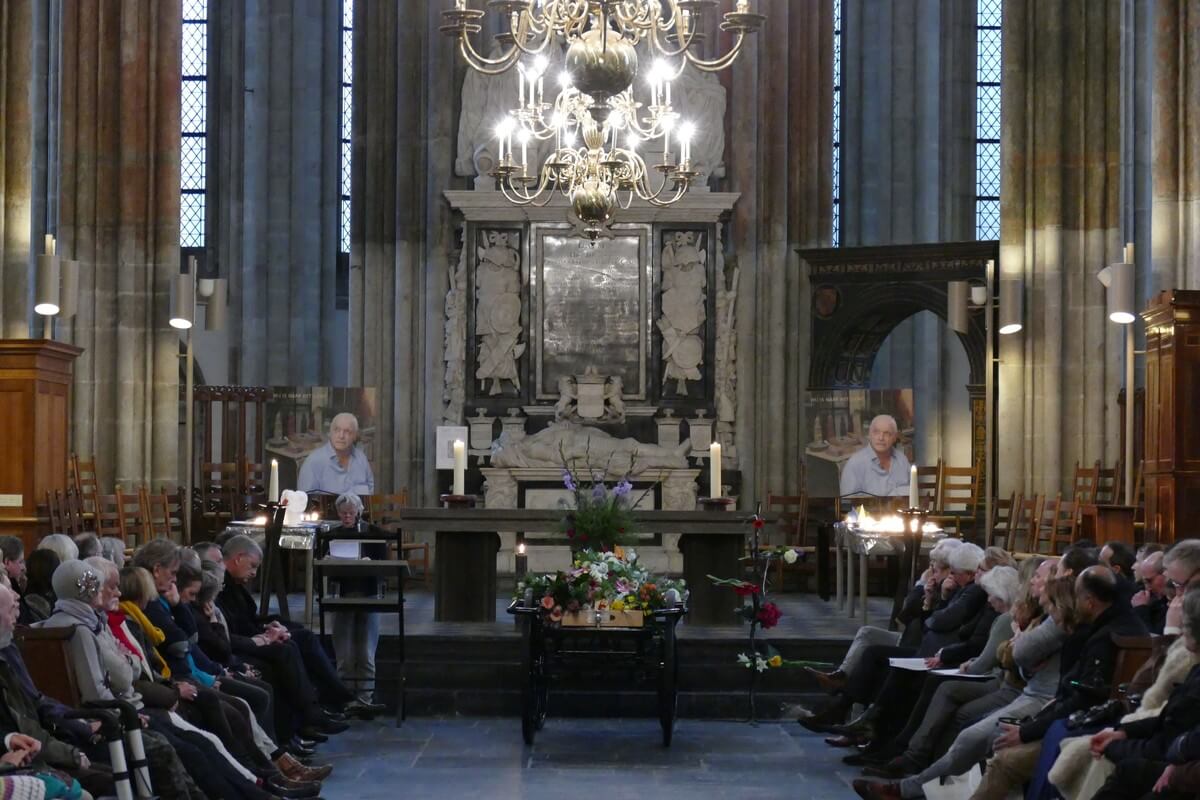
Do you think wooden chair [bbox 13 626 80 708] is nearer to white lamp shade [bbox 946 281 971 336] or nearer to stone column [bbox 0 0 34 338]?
stone column [bbox 0 0 34 338]

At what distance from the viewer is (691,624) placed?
474 inches

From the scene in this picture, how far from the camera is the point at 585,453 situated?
17.4m

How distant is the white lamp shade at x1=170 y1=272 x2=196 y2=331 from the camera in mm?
14766

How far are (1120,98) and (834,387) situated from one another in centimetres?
395

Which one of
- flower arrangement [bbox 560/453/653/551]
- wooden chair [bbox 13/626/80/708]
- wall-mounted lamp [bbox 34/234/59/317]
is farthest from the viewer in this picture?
wall-mounted lamp [bbox 34/234/59/317]

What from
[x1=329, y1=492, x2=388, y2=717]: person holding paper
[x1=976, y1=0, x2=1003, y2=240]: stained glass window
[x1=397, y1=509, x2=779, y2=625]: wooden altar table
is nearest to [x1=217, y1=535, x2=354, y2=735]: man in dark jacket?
[x1=329, y1=492, x2=388, y2=717]: person holding paper

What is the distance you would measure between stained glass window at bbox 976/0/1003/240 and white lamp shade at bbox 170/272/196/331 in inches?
480

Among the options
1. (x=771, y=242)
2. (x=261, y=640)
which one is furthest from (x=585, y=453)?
(x=261, y=640)

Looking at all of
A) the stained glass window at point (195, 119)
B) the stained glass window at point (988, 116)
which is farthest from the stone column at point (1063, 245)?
the stained glass window at point (195, 119)

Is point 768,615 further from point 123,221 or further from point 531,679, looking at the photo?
point 123,221

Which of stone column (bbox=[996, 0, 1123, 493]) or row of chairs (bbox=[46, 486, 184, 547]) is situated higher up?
stone column (bbox=[996, 0, 1123, 493])

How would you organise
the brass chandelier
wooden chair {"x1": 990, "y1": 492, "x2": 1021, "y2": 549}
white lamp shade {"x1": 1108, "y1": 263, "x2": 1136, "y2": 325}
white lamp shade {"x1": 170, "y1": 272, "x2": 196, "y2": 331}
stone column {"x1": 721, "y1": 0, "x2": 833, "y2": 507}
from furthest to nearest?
stone column {"x1": 721, "y1": 0, "x2": 833, "y2": 507} < wooden chair {"x1": 990, "y1": 492, "x2": 1021, "y2": 549} < white lamp shade {"x1": 170, "y1": 272, "x2": 196, "y2": 331} < white lamp shade {"x1": 1108, "y1": 263, "x2": 1136, "y2": 325} < the brass chandelier

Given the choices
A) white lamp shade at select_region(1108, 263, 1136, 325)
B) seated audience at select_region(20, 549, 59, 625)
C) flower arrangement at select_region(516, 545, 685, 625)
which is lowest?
flower arrangement at select_region(516, 545, 685, 625)

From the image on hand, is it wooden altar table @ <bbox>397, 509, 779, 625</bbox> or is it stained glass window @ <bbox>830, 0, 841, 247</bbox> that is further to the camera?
stained glass window @ <bbox>830, 0, 841, 247</bbox>
